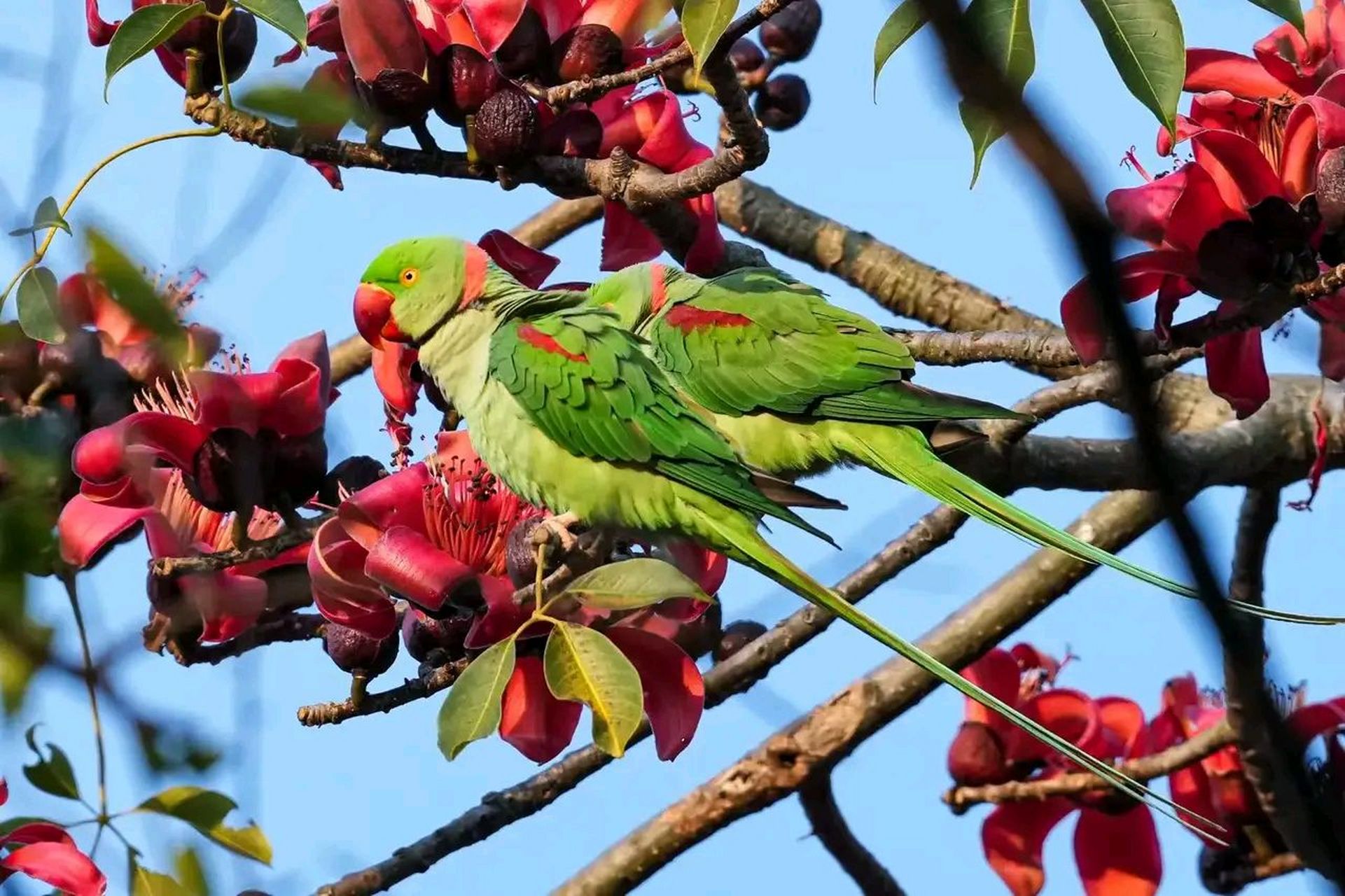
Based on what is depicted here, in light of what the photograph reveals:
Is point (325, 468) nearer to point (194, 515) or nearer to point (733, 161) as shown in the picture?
point (194, 515)

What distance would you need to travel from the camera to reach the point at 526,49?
2324mm

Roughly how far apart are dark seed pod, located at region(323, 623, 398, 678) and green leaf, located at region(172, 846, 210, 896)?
2.12ft

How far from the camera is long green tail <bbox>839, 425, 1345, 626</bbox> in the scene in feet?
7.04

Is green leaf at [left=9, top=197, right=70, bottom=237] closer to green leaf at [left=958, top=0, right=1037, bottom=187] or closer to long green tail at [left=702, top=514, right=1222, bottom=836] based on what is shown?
green leaf at [left=958, top=0, right=1037, bottom=187]

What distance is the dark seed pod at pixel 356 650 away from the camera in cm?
210

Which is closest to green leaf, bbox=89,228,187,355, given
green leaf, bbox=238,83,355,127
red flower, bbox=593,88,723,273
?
green leaf, bbox=238,83,355,127

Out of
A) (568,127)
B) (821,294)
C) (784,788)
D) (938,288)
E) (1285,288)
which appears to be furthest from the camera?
(938,288)

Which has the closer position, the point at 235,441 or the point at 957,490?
the point at 235,441

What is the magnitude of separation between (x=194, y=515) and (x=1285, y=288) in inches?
62.6

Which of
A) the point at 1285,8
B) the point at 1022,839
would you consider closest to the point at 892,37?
the point at 1285,8

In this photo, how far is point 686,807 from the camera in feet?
8.68

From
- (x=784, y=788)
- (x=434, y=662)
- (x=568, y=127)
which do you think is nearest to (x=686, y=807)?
(x=784, y=788)

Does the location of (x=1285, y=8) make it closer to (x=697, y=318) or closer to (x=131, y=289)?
(x=131, y=289)

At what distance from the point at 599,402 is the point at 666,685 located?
59cm
